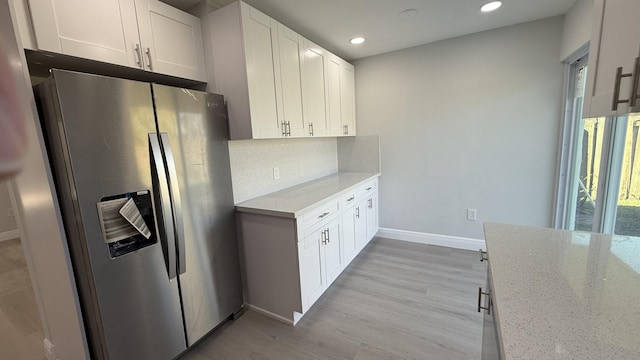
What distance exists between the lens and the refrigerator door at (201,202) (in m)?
1.64

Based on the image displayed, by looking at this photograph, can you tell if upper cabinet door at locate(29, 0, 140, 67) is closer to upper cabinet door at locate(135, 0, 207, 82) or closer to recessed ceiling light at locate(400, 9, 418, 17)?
upper cabinet door at locate(135, 0, 207, 82)

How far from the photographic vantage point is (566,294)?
34.4 inches

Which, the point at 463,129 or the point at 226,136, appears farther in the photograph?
Result: the point at 463,129

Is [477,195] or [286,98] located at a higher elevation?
[286,98]

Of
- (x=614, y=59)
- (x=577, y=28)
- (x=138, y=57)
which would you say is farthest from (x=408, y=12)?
(x=138, y=57)

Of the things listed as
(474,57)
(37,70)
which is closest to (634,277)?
(474,57)

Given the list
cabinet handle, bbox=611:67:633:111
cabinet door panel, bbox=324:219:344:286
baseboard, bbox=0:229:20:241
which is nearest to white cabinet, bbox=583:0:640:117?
cabinet handle, bbox=611:67:633:111

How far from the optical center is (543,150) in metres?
2.74

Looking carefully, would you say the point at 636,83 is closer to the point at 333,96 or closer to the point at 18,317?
the point at 333,96

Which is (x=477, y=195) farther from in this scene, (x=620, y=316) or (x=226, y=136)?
(x=226, y=136)

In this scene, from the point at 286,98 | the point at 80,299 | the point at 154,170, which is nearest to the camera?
the point at 80,299

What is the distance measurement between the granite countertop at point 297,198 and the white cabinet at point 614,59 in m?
1.58

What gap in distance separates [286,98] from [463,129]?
2.09 meters

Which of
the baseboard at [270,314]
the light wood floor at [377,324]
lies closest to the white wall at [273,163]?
the baseboard at [270,314]
